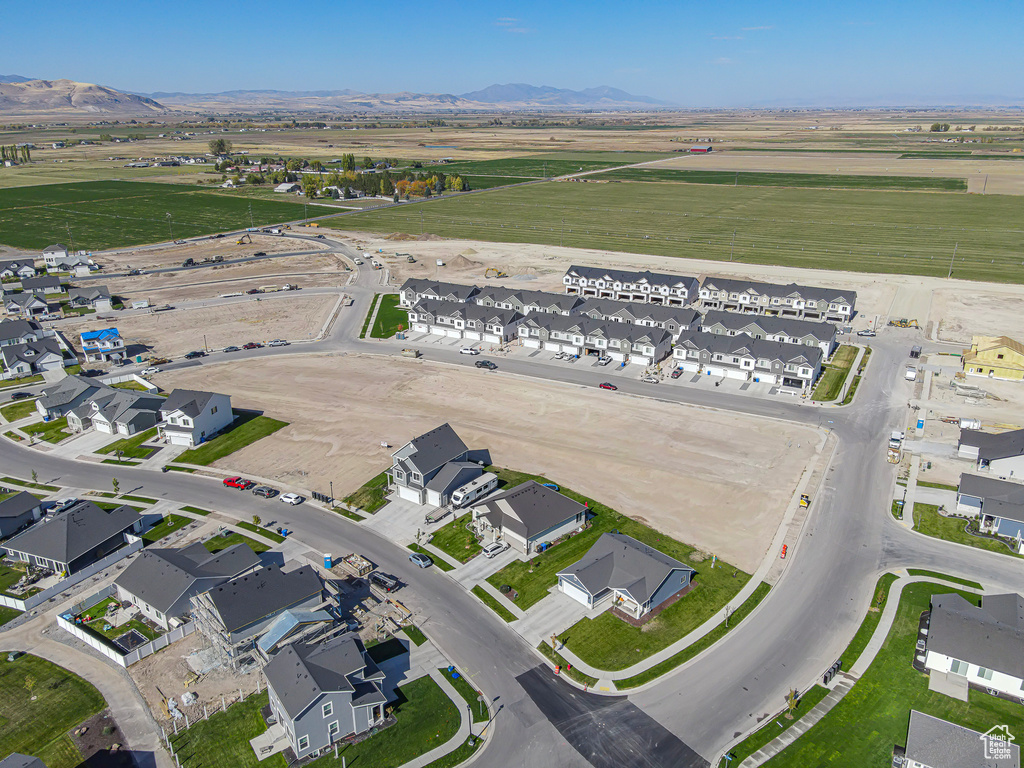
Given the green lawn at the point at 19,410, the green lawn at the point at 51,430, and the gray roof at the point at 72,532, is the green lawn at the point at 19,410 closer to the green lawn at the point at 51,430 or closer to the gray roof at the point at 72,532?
the green lawn at the point at 51,430

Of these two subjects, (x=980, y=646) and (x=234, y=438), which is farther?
(x=234, y=438)

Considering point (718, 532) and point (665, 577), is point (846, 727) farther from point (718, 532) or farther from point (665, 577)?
point (718, 532)

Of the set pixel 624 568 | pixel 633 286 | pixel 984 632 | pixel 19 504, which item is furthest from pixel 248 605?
pixel 633 286

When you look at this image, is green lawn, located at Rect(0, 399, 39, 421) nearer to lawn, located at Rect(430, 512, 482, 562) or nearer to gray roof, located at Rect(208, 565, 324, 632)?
gray roof, located at Rect(208, 565, 324, 632)

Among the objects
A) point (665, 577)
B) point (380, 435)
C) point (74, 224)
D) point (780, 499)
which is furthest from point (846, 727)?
point (74, 224)

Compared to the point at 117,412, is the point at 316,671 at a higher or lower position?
lower

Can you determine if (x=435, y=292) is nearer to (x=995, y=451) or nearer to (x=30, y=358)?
(x=30, y=358)

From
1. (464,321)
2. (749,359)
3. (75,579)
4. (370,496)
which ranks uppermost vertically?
(464,321)
